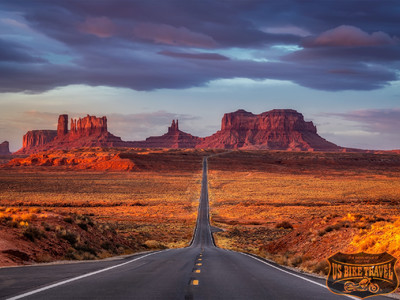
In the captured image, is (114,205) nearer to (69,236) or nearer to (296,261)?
(69,236)

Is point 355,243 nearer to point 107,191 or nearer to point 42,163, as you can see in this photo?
point 107,191

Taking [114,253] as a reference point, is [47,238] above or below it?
above

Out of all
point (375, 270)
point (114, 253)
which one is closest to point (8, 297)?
point (375, 270)

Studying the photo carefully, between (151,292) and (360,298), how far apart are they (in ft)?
14.4

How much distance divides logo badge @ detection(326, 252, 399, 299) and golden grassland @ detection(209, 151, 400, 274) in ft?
2.42

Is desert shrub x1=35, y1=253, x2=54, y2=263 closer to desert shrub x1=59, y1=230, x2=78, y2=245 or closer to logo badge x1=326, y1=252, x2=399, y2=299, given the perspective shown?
desert shrub x1=59, y1=230, x2=78, y2=245

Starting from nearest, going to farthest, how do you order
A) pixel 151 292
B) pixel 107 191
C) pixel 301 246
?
pixel 151 292
pixel 301 246
pixel 107 191

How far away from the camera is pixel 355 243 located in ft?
58.2

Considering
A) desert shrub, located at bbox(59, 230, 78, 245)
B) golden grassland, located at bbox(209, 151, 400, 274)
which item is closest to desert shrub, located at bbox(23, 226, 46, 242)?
desert shrub, located at bbox(59, 230, 78, 245)

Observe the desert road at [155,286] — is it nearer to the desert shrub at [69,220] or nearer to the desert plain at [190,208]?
the desert plain at [190,208]

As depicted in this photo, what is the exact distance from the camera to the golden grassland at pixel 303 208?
19.4 m

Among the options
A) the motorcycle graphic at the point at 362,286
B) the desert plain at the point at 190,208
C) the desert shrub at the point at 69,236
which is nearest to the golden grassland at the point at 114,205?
the desert plain at the point at 190,208

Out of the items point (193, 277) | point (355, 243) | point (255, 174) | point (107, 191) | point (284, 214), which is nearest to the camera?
point (193, 277)

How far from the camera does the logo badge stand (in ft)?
34.7
